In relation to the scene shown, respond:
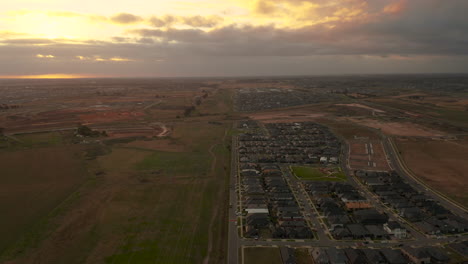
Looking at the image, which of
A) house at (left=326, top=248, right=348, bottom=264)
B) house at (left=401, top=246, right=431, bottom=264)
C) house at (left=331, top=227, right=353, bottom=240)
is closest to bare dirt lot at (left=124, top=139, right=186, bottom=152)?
house at (left=331, top=227, right=353, bottom=240)

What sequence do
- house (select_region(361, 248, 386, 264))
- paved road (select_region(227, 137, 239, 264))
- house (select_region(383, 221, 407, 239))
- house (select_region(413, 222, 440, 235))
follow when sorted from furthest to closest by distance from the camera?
house (select_region(413, 222, 440, 235))
house (select_region(383, 221, 407, 239))
paved road (select_region(227, 137, 239, 264))
house (select_region(361, 248, 386, 264))

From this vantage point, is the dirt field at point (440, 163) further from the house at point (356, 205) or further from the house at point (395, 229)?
the house at point (395, 229)

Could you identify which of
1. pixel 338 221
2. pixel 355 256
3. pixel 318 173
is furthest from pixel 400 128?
pixel 355 256

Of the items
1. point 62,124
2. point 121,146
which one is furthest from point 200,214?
point 62,124

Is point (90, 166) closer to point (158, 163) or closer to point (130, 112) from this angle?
point (158, 163)

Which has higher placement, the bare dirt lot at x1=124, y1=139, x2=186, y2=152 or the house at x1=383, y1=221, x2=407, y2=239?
the bare dirt lot at x1=124, y1=139, x2=186, y2=152

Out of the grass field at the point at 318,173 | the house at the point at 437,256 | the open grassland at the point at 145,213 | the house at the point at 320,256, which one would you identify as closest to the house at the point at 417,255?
the house at the point at 437,256

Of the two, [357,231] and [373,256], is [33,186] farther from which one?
[373,256]

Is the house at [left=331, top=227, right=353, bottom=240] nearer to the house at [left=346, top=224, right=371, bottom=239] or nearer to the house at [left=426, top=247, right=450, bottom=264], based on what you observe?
the house at [left=346, top=224, right=371, bottom=239]
